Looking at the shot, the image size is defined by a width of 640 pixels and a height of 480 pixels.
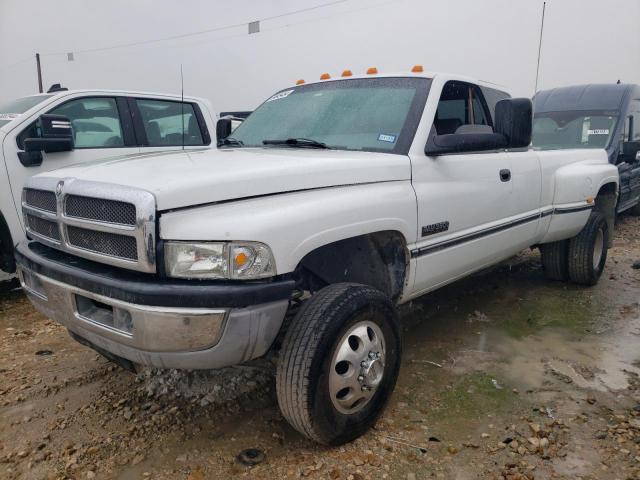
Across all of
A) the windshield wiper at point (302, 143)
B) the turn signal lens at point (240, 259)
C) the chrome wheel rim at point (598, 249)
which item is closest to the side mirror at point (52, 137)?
the windshield wiper at point (302, 143)

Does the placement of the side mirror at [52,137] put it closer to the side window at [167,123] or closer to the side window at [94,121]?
the side window at [94,121]

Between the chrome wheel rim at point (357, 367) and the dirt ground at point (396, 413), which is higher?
the chrome wheel rim at point (357, 367)

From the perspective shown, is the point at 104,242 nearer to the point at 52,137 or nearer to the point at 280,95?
the point at 280,95

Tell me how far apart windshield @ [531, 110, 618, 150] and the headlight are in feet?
21.8

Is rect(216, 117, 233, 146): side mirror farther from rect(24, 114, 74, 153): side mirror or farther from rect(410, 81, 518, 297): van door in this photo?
rect(410, 81, 518, 297): van door

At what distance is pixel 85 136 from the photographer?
480cm

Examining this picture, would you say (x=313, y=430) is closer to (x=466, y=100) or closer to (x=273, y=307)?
(x=273, y=307)

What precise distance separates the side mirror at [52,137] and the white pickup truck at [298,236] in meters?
1.74

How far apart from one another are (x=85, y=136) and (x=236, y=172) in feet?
10.9

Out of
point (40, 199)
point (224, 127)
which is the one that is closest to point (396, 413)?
point (40, 199)

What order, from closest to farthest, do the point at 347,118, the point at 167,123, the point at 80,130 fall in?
the point at 347,118, the point at 80,130, the point at 167,123

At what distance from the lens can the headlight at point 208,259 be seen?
193cm

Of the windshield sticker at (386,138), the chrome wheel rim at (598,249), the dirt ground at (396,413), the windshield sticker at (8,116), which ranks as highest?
the windshield sticker at (8,116)

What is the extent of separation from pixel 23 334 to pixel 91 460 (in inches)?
78.2
